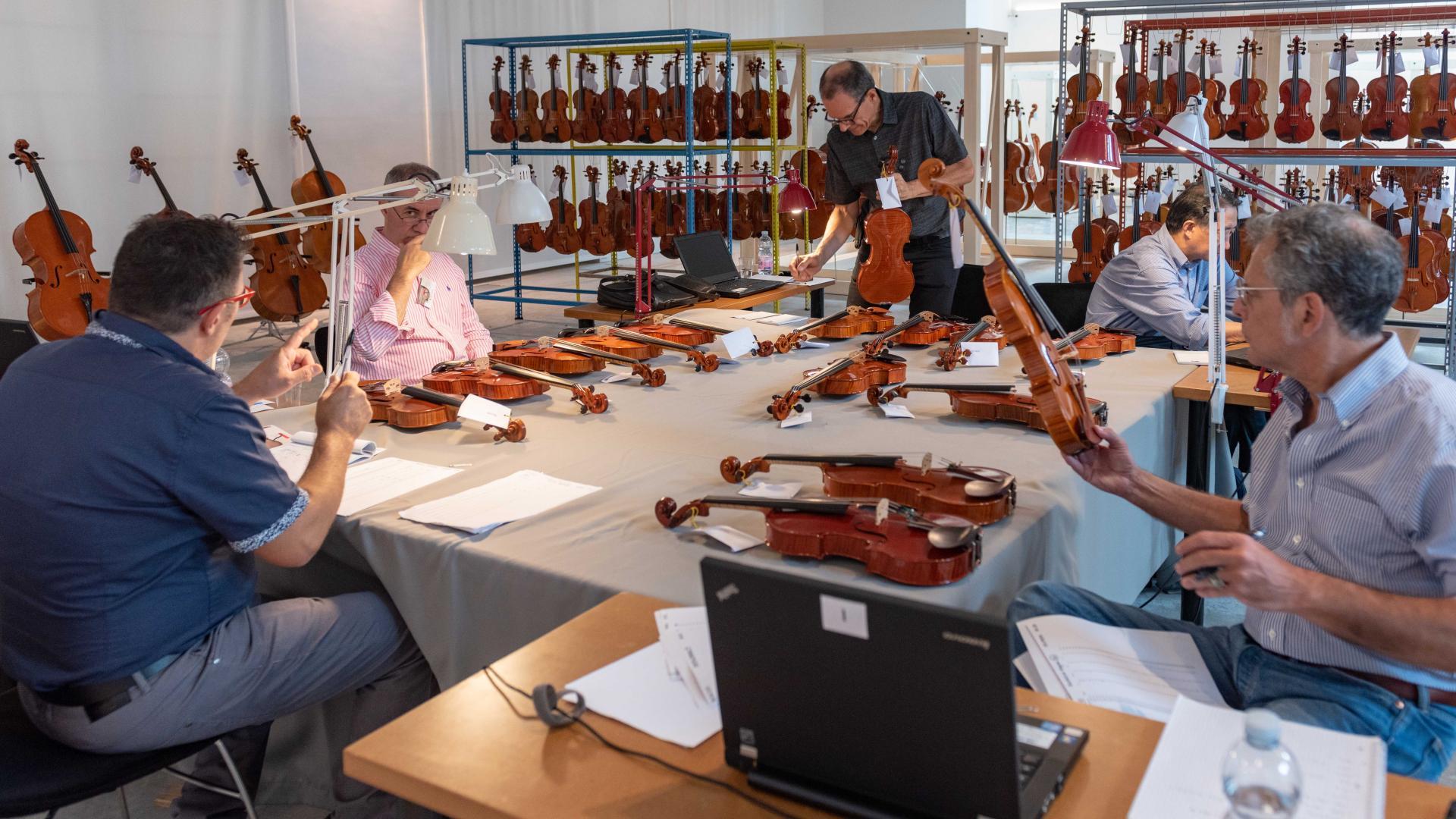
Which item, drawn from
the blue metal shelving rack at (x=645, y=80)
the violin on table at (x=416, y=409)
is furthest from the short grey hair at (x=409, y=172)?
the blue metal shelving rack at (x=645, y=80)

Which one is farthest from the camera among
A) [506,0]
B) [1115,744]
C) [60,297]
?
[506,0]

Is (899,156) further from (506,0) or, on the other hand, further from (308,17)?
(506,0)

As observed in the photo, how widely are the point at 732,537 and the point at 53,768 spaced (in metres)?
1.14

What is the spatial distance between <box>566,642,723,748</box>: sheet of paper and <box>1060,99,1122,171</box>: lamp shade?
212 centimetres

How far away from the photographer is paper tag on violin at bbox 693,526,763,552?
204 centimetres

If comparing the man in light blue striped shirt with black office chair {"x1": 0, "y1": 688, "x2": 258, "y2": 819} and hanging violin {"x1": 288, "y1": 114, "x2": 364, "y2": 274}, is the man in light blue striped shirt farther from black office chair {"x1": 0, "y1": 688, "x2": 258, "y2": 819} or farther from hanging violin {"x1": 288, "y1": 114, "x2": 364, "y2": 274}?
hanging violin {"x1": 288, "y1": 114, "x2": 364, "y2": 274}

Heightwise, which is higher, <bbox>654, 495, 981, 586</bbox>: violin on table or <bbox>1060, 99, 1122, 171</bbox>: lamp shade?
<bbox>1060, 99, 1122, 171</bbox>: lamp shade

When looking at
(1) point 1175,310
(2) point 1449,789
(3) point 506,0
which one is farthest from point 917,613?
(3) point 506,0

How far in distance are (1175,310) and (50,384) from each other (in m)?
3.32

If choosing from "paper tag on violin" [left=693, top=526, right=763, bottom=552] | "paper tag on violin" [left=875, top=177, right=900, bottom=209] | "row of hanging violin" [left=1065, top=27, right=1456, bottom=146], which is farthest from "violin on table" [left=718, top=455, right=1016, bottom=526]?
"row of hanging violin" [left=1065, top=27, right=1456, bottom=146]

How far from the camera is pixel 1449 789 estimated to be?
1.24 metres

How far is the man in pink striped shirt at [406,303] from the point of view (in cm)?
347

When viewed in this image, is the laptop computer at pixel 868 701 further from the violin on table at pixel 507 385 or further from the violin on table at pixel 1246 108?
the violin on table at pixel 1246 108

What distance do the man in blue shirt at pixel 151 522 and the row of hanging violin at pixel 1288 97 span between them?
480 cm
